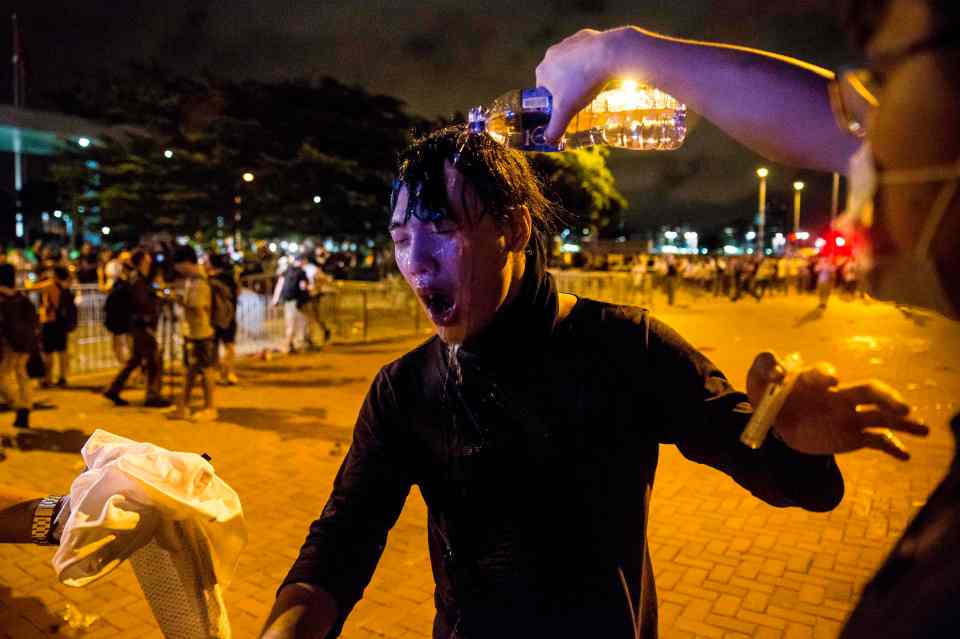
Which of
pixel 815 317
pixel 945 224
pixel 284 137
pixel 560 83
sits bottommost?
pixel 815 317

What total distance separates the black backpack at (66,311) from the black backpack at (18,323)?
1.95 meters

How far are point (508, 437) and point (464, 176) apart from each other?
0.63 meters

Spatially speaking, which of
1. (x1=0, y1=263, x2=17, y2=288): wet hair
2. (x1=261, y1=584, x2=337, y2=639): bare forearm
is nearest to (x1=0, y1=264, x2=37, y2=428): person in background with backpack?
(x1=0, y1=263, x2=17, y2=288): wet hair

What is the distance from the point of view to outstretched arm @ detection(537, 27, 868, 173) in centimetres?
117

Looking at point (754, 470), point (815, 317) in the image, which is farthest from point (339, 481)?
point (815, 317)

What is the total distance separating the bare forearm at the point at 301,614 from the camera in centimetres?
156

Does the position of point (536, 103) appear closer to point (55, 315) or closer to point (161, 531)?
point (161, 531)

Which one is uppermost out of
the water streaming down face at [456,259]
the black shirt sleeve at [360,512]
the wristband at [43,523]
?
the water streaming down face at [456,259]

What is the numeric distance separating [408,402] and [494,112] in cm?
77

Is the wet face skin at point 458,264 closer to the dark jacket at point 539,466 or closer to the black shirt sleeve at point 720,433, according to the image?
the dark jacket at point 539,466

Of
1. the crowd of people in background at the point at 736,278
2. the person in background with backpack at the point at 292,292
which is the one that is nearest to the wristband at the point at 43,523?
the person in background with backpack at the point at 292,292

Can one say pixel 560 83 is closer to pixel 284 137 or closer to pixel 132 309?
pixel 132 309

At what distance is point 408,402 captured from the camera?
1820 mm

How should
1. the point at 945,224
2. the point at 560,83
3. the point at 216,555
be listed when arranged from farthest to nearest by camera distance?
1. the point at 216,555
2. the point at 560,83
3. the point at 945,224
